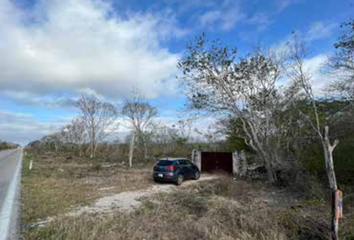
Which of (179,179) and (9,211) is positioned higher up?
(179,179)

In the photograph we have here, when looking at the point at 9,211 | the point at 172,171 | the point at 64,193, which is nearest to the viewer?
the point at 9,211

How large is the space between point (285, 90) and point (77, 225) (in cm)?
1605

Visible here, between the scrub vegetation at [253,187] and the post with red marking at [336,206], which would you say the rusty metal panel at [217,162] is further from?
the post with red marking at [336,206]

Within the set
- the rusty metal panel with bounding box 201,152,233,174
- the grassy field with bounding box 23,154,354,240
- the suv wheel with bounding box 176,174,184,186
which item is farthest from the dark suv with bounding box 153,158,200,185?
the grassy field with bounding box 23,154,354,240

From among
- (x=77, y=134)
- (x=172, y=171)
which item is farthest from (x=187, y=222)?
(x=77, y=134)

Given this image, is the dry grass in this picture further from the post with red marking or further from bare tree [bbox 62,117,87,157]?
bare tree [bbox 62,117,87,157]

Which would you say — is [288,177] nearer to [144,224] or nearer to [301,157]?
[301,157]

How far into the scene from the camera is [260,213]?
9.30m

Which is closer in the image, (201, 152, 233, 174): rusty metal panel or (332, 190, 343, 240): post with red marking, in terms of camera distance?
(332, 190, 343, 240): post with red marking

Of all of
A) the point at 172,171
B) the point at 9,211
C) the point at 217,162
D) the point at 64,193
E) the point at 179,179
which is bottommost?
the point at 9,211

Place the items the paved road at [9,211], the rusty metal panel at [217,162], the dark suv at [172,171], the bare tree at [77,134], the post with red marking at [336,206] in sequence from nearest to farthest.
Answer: the post with red marking at [336,206] → the paved road at [9,211] → the dark suv at [172,171] → the rusty metal panel at [217,162] → the bare tree at [77,134]

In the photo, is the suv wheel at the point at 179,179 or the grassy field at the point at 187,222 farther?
the suv wheel at the point at 179,179

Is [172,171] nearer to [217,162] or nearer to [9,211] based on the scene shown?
[217,162]

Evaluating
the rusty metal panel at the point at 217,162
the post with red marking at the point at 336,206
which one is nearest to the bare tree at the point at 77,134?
the rusty metal panel at the point at 217,162
